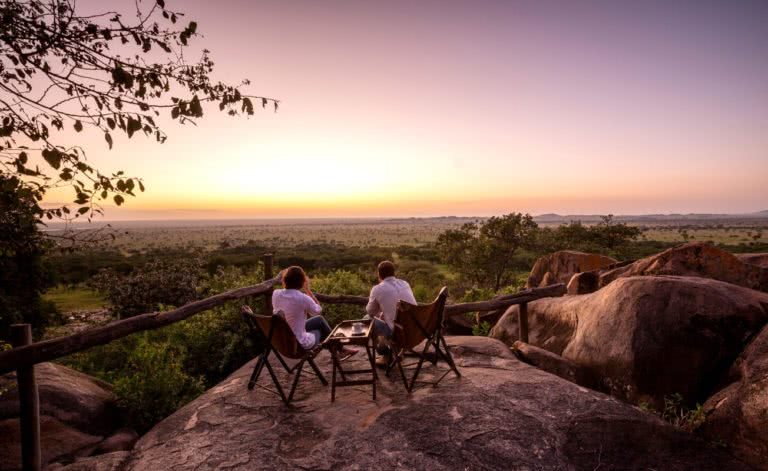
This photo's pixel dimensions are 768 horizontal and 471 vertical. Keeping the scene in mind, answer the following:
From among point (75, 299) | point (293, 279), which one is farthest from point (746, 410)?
point (75, 299)

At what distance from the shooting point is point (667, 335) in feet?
17.8

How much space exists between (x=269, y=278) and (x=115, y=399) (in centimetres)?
351

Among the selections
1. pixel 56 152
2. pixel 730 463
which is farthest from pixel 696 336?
pixel 56 152

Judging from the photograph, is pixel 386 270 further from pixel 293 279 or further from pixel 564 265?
pixel 564 265

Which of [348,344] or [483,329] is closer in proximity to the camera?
[348,344]

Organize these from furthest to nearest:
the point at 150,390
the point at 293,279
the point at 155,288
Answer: the point at 155,288 → the point at 150,390 → the point at 293,279

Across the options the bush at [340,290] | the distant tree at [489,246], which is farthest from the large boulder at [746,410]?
the distant tree at [489,246]

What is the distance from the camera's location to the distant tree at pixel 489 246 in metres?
22.1

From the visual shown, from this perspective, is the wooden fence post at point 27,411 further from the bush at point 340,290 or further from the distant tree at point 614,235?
the distant tree at point 614,235

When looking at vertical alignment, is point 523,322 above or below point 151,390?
above

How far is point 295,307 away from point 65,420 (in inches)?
122

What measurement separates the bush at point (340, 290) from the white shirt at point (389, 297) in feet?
14.8

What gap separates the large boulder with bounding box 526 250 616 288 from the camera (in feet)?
39.2

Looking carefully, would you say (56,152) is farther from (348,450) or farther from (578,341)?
(578,341)
